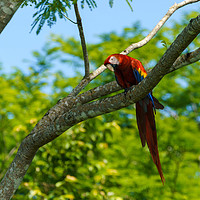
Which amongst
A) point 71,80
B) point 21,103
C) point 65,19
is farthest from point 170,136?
point 65,19

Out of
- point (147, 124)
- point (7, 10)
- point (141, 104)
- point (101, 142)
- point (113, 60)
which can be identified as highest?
point (7, 10)

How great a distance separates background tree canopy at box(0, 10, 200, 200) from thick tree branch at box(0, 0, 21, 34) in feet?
5.64

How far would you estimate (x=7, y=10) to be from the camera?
87.0 inches

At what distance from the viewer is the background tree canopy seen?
3758 mm

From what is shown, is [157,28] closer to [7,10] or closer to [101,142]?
[7,10]

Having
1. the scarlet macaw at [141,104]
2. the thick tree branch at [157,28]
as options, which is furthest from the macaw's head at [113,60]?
the thick tree branch at [157,28]

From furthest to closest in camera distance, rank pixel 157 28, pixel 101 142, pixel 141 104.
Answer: pixel 101 142 → pixel 157 28 → pixel 141 104

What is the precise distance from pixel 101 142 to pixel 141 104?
1.87m

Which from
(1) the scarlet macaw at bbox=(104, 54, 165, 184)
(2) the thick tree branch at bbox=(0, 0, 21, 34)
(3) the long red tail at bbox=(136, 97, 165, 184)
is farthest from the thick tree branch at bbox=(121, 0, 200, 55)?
(2) the thick tree branch at bbox=(0, 0, 21, 34)

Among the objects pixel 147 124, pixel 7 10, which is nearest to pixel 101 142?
pixel 147 124

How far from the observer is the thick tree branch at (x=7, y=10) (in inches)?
86.2

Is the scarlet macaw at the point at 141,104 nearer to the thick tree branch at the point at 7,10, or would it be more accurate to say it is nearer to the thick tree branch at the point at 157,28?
the thick tree branch at the point at 157,28

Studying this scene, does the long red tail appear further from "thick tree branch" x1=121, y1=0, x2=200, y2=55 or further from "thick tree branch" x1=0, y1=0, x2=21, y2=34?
"thick tree branch" x1=0, y1=0, x2=21, y2=34

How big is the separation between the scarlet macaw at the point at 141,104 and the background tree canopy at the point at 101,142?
138 cm
